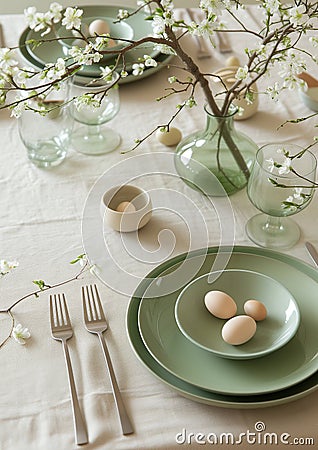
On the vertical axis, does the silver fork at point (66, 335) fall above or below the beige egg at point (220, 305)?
below

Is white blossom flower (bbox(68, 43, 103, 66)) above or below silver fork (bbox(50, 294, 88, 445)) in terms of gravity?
above

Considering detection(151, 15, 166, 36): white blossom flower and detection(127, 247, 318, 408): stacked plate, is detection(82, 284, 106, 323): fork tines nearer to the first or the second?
detection(127, 247, 318, 408): stacked plate

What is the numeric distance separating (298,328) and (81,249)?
385 mm

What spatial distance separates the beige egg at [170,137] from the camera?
1.33 meters

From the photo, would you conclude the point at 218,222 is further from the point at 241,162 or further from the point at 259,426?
the point at 259,426

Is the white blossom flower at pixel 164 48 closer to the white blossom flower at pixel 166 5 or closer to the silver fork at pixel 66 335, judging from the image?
the white blossom flower at pixel 166 5

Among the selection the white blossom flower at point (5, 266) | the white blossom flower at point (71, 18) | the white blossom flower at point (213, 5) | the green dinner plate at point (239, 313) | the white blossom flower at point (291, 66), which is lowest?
the green dinner plate at point (239, 313)

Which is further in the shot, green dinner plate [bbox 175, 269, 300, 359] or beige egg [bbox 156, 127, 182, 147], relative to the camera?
beige egg [bbox 156, 127, 182, 147]

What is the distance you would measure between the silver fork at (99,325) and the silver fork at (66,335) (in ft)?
0.10

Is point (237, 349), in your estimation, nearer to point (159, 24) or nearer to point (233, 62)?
point (159, 24)

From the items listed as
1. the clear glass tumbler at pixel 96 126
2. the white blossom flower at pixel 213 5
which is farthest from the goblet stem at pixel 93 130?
the white blossom flower at pixel 213 5

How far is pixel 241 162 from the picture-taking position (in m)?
1.22

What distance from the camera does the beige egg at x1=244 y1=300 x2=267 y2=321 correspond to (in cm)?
95

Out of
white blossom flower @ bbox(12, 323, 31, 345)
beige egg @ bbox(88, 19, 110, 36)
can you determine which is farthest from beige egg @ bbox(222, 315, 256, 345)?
beige egg @ bbox(88, 19, 110, 36)
